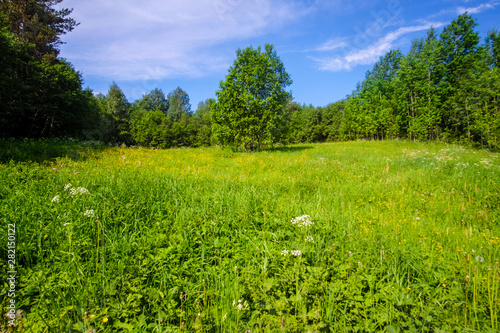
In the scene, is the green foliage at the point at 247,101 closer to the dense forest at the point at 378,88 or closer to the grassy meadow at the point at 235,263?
the dense forest at the point at 378,88

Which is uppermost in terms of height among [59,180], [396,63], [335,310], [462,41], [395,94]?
[396,63]

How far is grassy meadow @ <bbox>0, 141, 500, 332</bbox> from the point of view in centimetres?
189

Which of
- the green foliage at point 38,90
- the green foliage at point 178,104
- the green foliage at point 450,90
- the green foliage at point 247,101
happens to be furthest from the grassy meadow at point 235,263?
the green foliage at point 178,104

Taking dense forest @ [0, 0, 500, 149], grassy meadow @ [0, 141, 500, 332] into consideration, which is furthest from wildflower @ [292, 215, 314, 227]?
dense forest @ [0, 0, 500, 149]

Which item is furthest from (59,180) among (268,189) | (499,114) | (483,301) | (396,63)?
(396,63)

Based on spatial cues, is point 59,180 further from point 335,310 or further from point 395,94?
point 395,94

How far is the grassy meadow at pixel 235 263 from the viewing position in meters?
1.89

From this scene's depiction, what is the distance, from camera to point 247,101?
58.5ft

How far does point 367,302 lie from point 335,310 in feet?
1.05

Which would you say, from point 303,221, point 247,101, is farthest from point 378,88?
point 303,221

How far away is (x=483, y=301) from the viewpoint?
2072mm

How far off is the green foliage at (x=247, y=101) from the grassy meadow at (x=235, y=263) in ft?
45.2

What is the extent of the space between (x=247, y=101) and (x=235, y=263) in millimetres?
16658

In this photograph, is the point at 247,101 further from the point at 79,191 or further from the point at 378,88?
the point at 378,88
